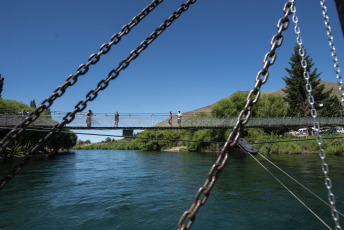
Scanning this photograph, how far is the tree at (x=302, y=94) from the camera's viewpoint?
43438 millimetres

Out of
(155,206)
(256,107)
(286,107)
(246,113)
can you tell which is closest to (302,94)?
(286,107)

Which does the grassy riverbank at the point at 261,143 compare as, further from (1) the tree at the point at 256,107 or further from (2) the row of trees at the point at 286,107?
(1) the tree at the point at 256,107

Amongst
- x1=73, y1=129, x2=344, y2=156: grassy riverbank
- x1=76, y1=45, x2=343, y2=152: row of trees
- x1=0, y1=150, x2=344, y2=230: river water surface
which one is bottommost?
x1=0, y1=150, x2=344, y2=230: river water surface

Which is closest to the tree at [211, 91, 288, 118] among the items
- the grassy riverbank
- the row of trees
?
the row of trees

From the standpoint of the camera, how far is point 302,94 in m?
45.5

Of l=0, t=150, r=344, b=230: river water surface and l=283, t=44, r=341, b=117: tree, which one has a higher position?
l=283, t=44, r=341, b=117: tree

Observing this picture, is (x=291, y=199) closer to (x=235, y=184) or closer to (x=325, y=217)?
(x=325, y=217)

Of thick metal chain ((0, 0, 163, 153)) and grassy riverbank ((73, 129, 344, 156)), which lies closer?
thick metal chain ((0, 0, 163, 153))

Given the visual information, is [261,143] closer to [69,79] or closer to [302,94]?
[69,79]

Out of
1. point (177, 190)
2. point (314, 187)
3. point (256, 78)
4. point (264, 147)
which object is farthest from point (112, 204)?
point (264, 147)

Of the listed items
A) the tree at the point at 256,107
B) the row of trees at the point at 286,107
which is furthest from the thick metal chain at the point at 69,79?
the tree at the point at 256,107

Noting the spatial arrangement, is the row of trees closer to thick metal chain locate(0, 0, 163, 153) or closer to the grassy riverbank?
the grassy riverbank

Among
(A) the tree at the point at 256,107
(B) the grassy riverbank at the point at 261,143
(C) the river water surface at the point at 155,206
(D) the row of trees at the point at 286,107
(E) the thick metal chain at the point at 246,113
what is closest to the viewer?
(E) the thick metal chain at the point at 246,113

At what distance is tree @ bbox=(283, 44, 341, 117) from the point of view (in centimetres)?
4344
